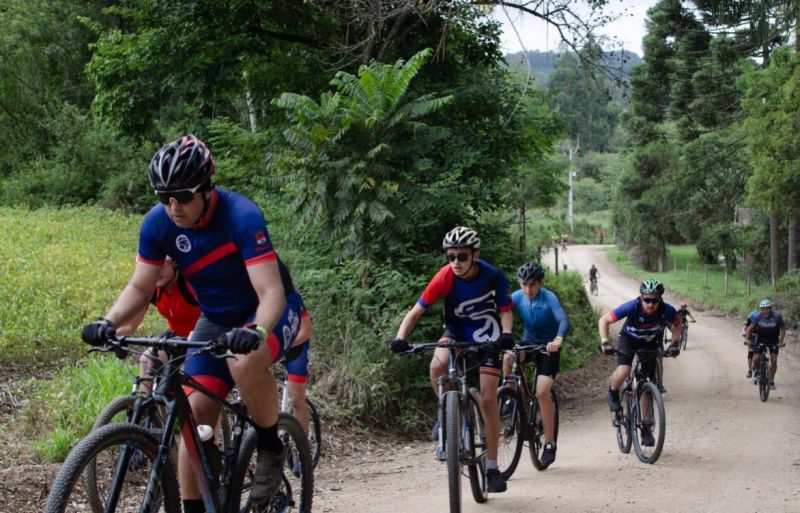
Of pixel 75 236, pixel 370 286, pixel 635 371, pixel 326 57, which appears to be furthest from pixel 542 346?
pixel 75 236

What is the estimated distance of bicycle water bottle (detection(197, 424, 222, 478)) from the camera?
454cm

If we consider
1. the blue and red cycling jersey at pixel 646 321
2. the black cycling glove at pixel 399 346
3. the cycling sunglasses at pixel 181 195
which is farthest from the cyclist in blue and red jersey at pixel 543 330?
the cycling sunglasses at pixel 181 195

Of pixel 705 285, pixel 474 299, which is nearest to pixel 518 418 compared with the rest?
pixel 474 299

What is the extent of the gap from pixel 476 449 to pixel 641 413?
137 inches

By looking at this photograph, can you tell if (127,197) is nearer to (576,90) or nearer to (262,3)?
(262,3)

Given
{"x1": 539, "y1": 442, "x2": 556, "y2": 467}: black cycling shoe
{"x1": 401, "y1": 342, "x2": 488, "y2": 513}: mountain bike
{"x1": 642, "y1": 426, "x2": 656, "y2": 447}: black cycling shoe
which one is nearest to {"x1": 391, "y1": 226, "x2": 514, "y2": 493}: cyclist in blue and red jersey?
{"x1": 401, "y1": 342, "x2": 488, "y2": 513}: mountain bike

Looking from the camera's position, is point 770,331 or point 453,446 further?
point 770,331

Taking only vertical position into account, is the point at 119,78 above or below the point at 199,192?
above

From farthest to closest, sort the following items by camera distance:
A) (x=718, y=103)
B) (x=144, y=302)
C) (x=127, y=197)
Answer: (x=718, y=103) → (x=127, y=197) → (x=144, y=302)

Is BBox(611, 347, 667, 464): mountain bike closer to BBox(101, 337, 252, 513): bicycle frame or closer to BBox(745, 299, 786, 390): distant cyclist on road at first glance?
BBox(101, 337, 252, 513): bicycle frame

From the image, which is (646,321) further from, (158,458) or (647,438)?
(158,458)

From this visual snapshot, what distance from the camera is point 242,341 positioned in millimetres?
4031

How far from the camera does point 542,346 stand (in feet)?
29.6

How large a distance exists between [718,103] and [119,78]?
1157 inches
